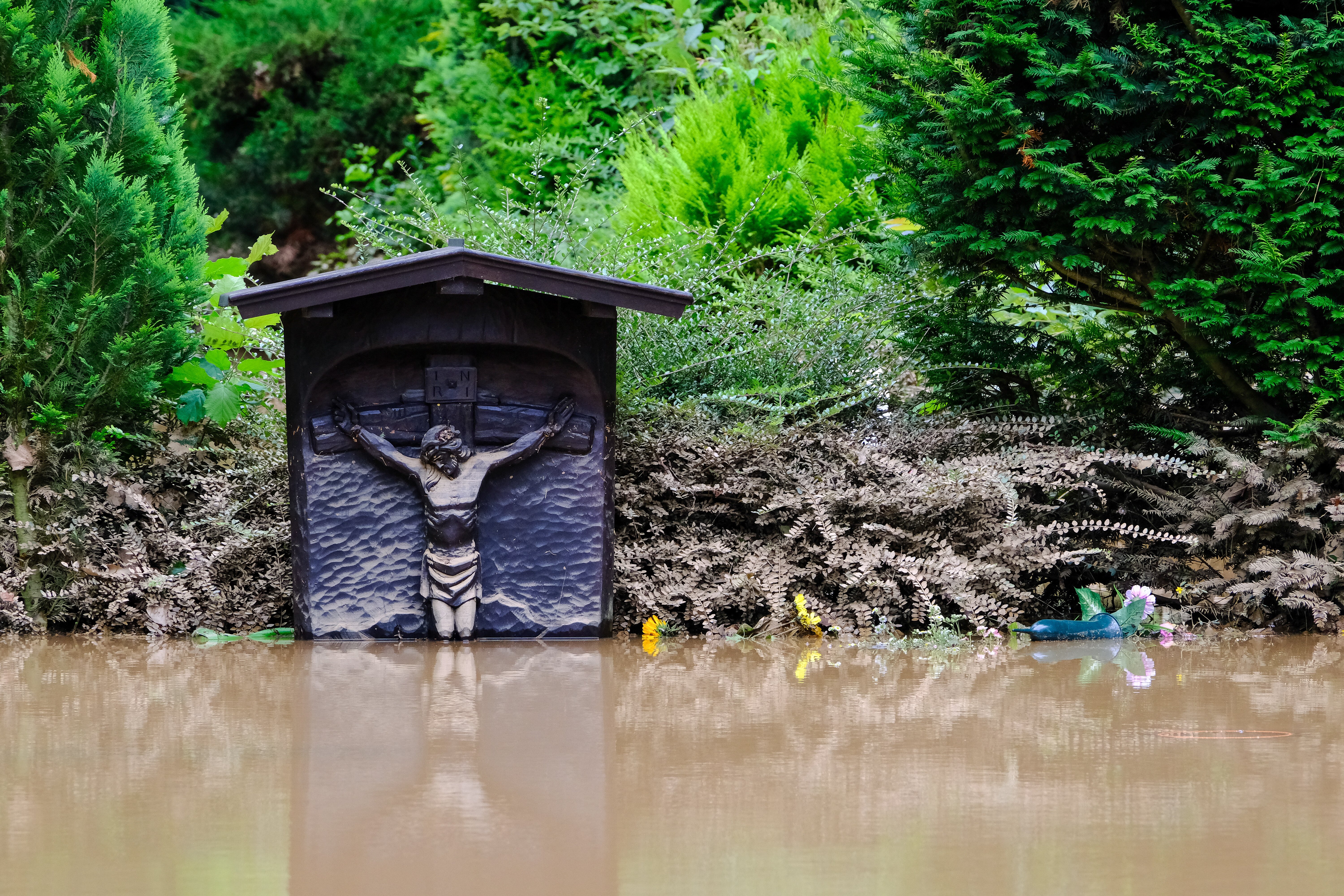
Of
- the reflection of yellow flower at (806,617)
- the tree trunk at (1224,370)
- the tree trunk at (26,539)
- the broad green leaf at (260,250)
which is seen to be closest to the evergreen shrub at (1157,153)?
the tree trunk at (1224,370)

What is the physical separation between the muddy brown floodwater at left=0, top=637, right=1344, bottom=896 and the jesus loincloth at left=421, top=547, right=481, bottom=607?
28cm

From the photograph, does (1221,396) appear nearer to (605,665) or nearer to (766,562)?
(766,562)

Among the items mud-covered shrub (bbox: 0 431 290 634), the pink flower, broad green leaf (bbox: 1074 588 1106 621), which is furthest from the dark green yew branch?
mud-covered shrub (bbox: 0 431 290 634)

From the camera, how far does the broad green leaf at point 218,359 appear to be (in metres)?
7.30

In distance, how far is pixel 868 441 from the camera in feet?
22.9

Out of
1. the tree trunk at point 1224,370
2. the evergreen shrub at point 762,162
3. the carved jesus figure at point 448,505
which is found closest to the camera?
the carved jesus figure at point 448,505

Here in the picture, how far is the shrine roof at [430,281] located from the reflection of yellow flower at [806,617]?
1426 mm

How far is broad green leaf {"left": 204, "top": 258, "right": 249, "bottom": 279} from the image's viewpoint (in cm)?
760

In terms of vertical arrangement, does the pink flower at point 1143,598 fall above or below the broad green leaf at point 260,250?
below

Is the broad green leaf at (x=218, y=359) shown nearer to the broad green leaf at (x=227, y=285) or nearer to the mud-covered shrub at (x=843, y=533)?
the broad green leaf at (x=227, y=285)

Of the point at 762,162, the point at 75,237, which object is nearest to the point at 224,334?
the point at 75,237

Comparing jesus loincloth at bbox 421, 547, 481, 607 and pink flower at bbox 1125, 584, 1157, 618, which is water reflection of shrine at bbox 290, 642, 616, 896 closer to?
jesus loincloth at bbox 421, 547, 481, 607

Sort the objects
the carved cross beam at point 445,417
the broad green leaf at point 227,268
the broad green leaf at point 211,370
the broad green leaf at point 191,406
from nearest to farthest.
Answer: the carved cross beam at point 445,417 → the broad green leaf at point 191,406 → the broad green leaf at point 211,370 → the broad green leaf at point 227,268

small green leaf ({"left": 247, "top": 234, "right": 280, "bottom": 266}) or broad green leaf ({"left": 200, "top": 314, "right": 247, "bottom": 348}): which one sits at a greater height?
small green leaf ({"left": 247, "top": 234, "right": 280, "bottom": 266})
